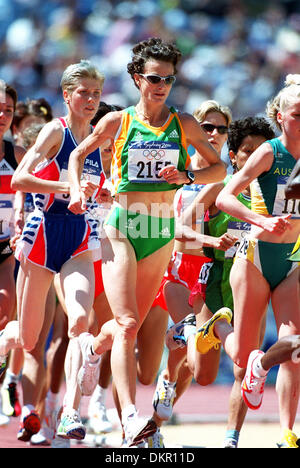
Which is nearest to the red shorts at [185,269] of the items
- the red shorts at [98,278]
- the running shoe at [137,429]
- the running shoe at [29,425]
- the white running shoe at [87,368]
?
the red shorts at [98,278]

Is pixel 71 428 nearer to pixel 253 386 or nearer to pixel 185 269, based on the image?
pixel 253 386

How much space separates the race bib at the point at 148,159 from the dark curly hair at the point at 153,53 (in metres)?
A: 0.54

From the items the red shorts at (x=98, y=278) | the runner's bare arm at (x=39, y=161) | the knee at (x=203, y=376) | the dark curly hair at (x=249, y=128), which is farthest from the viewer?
the red shorts at (x=98, y=278)

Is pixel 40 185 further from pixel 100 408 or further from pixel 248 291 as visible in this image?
pixel 100 408

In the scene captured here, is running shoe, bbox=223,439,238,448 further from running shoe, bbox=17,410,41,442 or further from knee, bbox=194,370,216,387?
running shoe, bbox=17,410,41,442

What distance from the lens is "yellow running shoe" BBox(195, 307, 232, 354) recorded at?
6328 millimetres

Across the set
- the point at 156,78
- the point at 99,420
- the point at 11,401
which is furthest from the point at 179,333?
the point at 11,401

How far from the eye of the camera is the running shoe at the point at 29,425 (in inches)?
293

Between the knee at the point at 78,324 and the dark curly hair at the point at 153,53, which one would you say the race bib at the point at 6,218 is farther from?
the dark curly hair at the point at 153,53

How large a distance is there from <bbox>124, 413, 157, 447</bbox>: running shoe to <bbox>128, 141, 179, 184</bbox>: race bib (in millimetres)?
1579

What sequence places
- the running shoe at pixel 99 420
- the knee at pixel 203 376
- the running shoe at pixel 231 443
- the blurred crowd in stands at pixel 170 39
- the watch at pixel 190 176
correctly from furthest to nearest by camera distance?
1. the blurred crowd in stands at pixel 170 39
2. the running shoe at pixel 99 420
3. the knee at pixel 203 376
4. the running shoe at pixel 231 443
5. the watch at pixel 190 176

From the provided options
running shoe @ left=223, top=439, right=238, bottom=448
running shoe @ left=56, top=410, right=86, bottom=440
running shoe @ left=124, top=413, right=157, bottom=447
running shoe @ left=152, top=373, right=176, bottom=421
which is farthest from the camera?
running shoe @ left=152, top=373, right=176, bottom=421

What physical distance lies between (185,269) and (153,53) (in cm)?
199

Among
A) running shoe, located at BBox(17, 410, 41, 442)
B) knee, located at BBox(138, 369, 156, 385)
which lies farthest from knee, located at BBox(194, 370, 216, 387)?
running shoe, located at BBox(17, 410, 41, 442)
